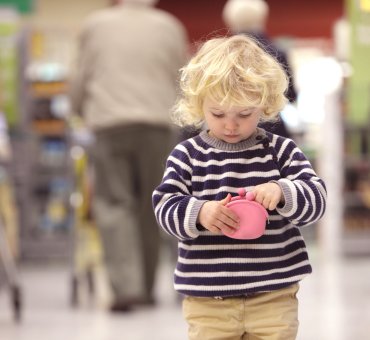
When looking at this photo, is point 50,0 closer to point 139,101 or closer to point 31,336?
point 139,101

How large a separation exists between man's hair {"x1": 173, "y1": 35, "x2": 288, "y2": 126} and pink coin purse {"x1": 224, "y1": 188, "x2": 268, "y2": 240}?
219 millimetres

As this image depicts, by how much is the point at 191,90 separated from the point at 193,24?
13.9 meters

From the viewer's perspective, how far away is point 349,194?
1045 centimetres

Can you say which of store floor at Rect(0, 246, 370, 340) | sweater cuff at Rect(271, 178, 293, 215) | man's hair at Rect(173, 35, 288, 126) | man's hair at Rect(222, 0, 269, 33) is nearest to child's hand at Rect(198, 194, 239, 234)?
sweater cuff at Rect(271, 178, 293, 215)

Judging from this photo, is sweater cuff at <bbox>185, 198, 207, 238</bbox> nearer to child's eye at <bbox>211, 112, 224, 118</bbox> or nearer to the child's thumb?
the child's thumb

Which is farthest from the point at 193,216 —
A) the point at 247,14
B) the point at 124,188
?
the point at 124,188

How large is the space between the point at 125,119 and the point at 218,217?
315cm

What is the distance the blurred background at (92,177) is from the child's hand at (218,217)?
64 cm

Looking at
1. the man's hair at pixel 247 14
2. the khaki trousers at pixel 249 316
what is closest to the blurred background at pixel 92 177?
the man's hair at pixel 247 14

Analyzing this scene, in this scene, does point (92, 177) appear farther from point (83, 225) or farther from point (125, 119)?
point (125, 119)

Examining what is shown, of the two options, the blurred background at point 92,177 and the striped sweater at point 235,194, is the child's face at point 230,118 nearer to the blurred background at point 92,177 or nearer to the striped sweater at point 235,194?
the striped sweater at point 235,194

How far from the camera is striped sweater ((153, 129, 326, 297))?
7.66ft

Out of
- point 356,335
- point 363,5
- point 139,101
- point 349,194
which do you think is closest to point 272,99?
point 356,335

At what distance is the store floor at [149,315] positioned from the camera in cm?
451
